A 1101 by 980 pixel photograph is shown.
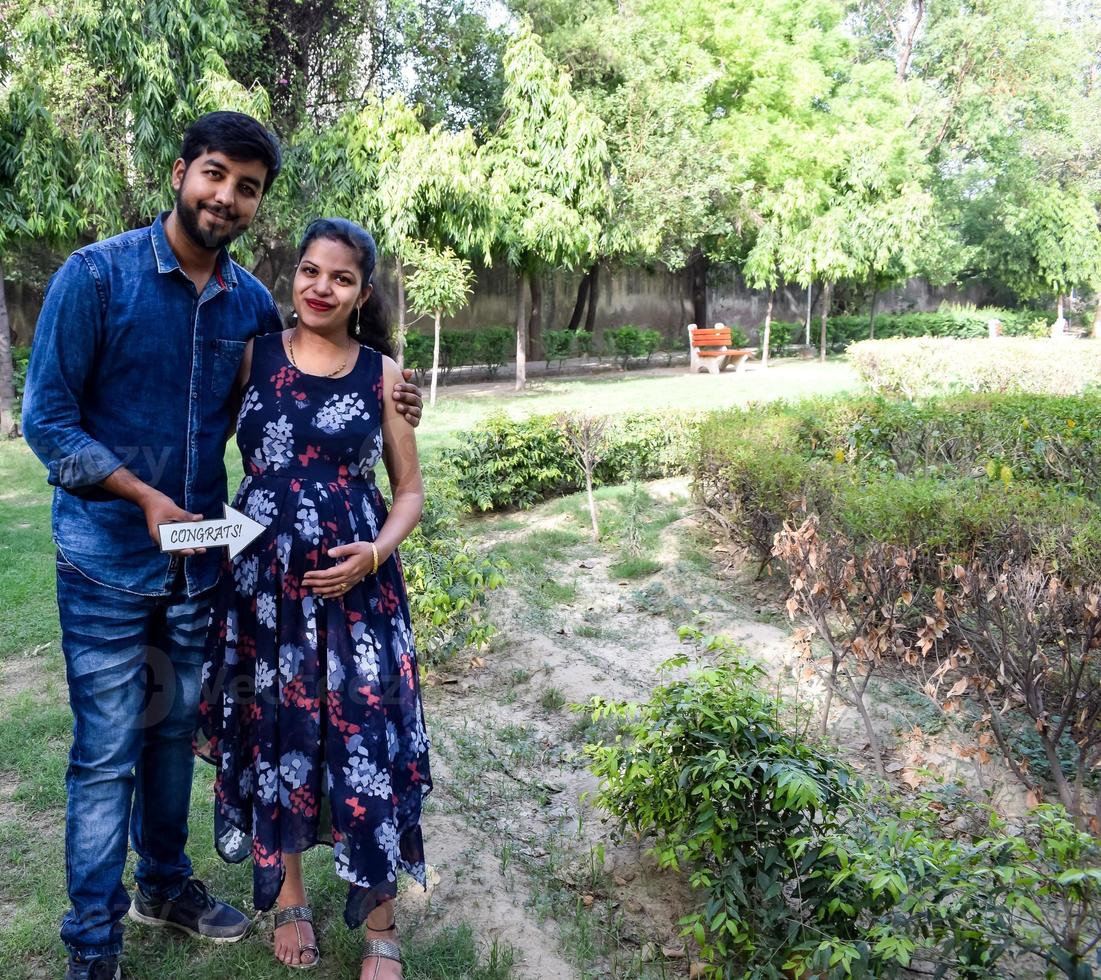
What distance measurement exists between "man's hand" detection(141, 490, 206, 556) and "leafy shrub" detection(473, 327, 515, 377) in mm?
16343

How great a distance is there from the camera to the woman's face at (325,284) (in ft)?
7.23

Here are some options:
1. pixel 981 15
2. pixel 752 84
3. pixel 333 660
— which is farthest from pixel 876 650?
pixel 981 15

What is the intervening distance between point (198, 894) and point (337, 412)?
51.5 inches

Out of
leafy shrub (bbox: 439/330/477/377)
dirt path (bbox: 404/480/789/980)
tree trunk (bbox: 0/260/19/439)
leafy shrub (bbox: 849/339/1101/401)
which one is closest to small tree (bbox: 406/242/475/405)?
leafy shrub (bbox: 439/330/477/377)

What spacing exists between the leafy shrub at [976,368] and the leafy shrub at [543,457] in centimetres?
281

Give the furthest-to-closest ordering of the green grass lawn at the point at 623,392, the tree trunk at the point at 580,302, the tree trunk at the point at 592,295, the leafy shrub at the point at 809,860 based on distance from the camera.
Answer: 1. the tree trunk at the point at 580,302
2. the tree trunk at the point at 592,295
3. the green grass lawn at the point at 623,392
4. the leafy shrub at the point at 809,860

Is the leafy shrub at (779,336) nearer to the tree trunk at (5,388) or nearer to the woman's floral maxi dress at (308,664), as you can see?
the tree trunk at (5,388)

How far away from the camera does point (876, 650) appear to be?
12.5ft

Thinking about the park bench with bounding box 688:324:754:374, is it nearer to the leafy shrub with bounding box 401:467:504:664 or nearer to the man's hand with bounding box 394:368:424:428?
the leafy shrub with bounding box 401:467:504:664

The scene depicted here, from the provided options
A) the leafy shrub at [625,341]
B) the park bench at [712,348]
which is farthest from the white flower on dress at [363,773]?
the leafy shrub at [625,341]

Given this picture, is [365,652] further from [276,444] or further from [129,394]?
[129,394]

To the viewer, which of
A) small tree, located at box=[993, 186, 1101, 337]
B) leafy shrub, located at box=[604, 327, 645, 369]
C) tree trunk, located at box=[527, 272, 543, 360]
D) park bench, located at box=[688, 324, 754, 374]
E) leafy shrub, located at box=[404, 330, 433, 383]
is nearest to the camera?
leafy shrub, located at box=[404, 330, 433, 383]

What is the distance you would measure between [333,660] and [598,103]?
1717 cm

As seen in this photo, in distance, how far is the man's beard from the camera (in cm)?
207
